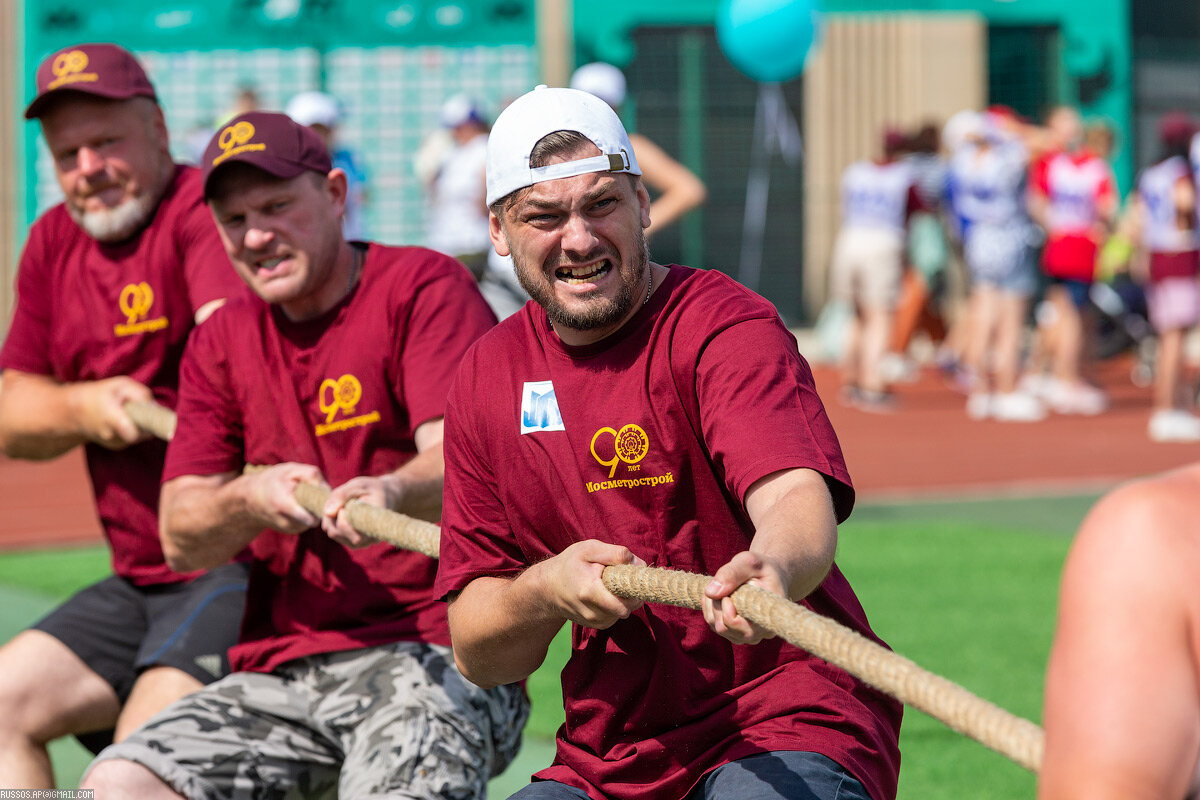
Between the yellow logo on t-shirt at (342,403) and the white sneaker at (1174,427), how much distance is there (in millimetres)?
8707

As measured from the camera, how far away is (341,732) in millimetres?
3137

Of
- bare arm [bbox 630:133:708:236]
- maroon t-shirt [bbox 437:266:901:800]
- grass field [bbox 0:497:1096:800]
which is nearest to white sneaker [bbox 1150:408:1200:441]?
grass field [bbox 0:497:1096:800]

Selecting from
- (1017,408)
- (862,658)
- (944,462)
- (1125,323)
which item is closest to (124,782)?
(862,658)

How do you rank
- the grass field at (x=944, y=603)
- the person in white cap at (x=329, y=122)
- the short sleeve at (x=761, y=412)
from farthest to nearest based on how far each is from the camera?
the person in white cap at (x=329, y=122) → the grass field at (x=944, y=603) → the short sleeve at (x=761, y=412)

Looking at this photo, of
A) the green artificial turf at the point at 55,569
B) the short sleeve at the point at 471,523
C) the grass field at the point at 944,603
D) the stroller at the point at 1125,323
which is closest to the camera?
the short sleeve at the point at 471,523

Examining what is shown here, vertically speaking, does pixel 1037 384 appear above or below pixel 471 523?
below

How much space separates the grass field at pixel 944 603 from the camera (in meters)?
4.48

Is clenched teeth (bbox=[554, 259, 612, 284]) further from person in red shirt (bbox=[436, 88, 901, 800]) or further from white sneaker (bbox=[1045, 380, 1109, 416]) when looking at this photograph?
white sneaker (bbox=[1045, 380, 1109, 416])

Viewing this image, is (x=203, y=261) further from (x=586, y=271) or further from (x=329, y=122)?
(x=329, y=122)

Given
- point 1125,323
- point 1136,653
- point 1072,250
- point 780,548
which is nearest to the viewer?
point 1136,653

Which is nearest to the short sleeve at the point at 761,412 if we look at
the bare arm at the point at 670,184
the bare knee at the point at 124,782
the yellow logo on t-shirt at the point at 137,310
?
the bare knee at the point at 124,782

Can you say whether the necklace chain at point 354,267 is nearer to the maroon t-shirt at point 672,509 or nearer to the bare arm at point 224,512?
the bare arm at point 224,512

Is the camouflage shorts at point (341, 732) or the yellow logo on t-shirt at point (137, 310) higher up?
the yellow logo on t-shirt at point (137, 310)

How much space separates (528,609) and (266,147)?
4.33ft
